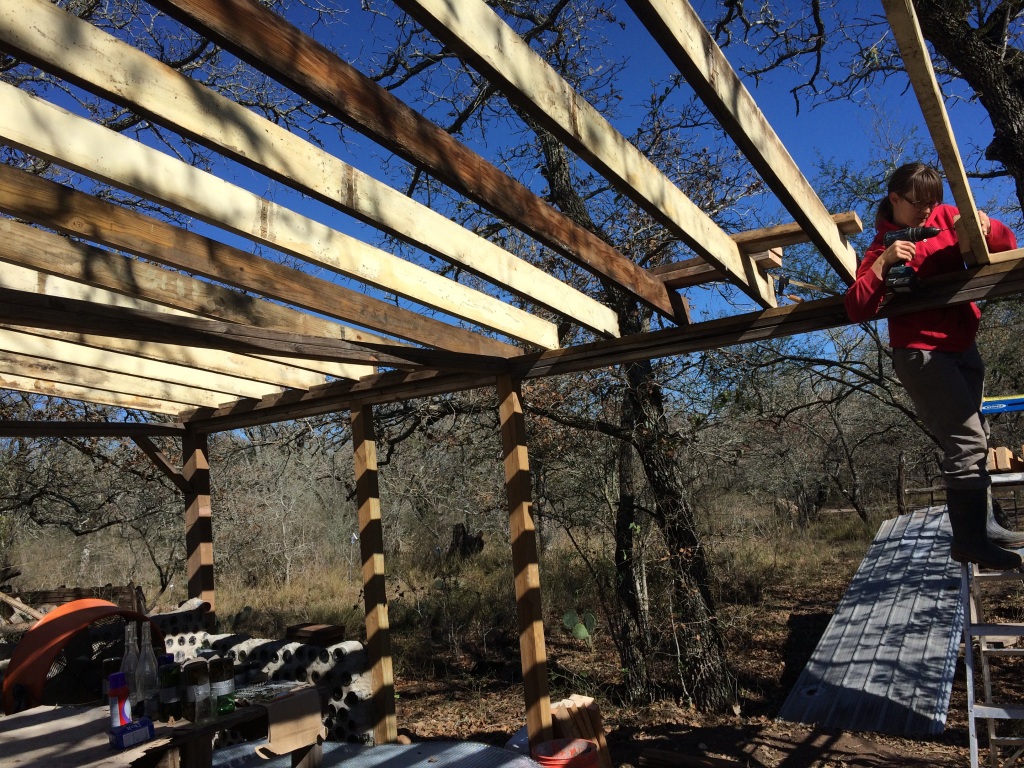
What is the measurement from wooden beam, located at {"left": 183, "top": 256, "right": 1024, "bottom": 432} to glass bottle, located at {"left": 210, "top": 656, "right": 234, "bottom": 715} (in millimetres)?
2210

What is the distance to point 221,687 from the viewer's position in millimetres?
3127

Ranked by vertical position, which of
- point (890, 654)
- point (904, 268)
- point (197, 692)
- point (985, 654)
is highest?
point (904, 268)

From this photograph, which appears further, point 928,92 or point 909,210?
point 909,210

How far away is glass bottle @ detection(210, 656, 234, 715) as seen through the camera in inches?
122

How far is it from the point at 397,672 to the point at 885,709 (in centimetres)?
502

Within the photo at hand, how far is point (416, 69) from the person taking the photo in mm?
7320

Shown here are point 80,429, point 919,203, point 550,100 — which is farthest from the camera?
point 80,429

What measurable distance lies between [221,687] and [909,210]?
10.4ft

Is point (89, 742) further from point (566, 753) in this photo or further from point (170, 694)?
A: point (566, 753)

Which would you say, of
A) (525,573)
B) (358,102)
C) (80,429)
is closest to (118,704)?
(358,102)

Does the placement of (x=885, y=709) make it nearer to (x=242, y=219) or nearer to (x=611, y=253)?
(x=611, y=253)

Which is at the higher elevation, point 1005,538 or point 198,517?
point 198,517

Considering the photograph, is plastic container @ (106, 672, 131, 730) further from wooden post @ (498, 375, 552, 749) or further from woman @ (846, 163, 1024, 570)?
woman @ (846, 163, 1024, 570)

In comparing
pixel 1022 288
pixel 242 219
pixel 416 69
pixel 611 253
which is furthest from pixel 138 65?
pixel 416 69
